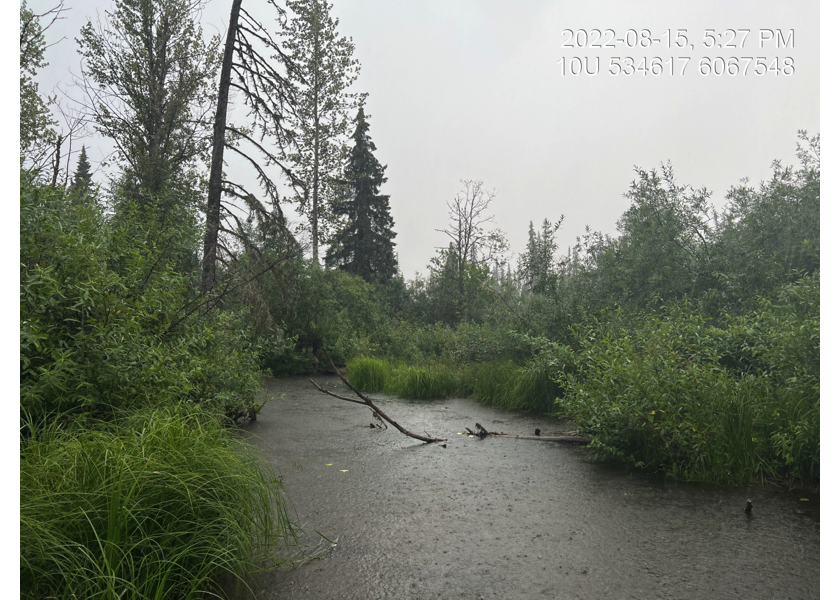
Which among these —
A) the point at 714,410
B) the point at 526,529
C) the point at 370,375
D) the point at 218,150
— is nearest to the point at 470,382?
the point at 370,375

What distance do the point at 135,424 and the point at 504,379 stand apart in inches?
263

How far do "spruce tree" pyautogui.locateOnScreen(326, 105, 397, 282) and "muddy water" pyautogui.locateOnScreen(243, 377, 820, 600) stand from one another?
20.9 m

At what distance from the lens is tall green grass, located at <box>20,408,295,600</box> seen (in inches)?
80.2

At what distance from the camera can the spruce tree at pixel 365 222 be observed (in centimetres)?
2625

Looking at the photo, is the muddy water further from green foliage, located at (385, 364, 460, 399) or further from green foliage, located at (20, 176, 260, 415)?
green foliage, located at (385, 364, 460, 399)

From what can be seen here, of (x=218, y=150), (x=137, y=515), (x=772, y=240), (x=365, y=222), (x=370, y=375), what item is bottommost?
(x=370, y=375)

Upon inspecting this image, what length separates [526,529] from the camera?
3.49 m

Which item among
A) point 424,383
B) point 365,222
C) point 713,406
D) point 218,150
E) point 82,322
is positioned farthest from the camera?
point 365,222

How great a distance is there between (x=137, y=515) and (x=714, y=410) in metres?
4.50

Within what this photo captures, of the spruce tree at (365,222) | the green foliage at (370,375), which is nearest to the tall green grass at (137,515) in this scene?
the green foliage at (370,375)

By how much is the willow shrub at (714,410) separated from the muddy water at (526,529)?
29 centimetres

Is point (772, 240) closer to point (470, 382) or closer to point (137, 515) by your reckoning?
point (470, 382)

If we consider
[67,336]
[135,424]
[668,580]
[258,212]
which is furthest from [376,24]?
[668,580]

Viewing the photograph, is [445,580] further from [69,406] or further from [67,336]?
[67,336]
